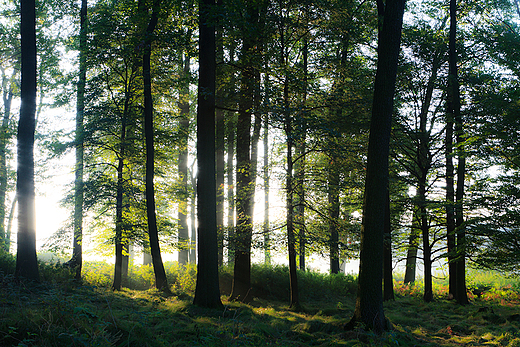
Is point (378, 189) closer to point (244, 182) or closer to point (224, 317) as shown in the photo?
point (224, 317)

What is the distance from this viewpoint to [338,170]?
1036cm

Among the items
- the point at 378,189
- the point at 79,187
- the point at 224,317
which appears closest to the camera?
the point at 378,189

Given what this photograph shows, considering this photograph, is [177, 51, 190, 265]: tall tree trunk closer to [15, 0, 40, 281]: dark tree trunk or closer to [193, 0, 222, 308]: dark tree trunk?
[193, 0, 222, 308]: dark tree trunk

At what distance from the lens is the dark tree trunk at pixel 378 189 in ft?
21.3

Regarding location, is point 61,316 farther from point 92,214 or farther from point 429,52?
point 429,52

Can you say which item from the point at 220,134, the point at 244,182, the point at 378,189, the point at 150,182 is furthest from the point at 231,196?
the point at 378,189

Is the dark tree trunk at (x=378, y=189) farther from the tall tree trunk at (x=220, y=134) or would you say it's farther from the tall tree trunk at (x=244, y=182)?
the tall tree trunk at (x=220, y=134)

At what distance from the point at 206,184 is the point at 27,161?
5.00 m

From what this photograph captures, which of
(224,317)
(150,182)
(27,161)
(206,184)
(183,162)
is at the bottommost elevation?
(224,317)

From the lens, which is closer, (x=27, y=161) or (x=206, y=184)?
(x=206, y=184)

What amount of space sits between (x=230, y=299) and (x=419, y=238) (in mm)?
9183

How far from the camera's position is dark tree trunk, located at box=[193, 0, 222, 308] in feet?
26.8

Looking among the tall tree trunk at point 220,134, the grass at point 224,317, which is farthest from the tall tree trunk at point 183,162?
the grass at point 224,317

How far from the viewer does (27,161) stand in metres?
8.87
